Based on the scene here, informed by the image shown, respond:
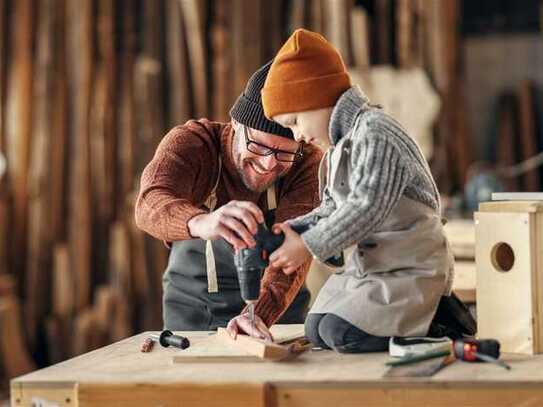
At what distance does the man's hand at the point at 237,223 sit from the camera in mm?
2420

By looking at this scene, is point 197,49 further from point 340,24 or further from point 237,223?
point 237,223

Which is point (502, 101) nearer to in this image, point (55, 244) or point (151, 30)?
point (151, 30)

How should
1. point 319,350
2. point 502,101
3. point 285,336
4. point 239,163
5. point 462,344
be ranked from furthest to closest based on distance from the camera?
1. point 502,101
2. point 239,163
3. point 285,336
4. point 319,350
5. point 462,344

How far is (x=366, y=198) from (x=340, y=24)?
4739 millimetres

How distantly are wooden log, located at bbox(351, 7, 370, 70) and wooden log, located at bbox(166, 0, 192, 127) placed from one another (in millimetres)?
1023

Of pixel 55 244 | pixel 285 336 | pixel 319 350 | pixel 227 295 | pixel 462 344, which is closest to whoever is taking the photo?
pixel 462 344

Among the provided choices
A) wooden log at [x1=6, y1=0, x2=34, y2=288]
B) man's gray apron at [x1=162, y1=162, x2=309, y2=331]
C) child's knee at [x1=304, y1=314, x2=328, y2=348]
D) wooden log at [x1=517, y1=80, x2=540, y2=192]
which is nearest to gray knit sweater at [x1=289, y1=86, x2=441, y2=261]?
child's knee at [x1=304, y1=314, x2=328, y2=348]

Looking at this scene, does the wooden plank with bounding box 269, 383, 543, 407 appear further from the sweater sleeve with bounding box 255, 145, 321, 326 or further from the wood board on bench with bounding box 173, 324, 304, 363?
the sweater sleeve with bounding box 255, 145, 321, 326

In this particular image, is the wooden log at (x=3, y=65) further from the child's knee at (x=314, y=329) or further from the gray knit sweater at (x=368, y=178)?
the gray knit sweater at (x=368, y=178)

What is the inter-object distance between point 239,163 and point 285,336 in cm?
70

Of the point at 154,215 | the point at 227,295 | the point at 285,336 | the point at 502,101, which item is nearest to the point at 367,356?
the point at 285,336

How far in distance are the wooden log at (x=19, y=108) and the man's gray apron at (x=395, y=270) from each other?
4803 mm

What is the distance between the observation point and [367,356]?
2477mm

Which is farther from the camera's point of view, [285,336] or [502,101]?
[502,101]
